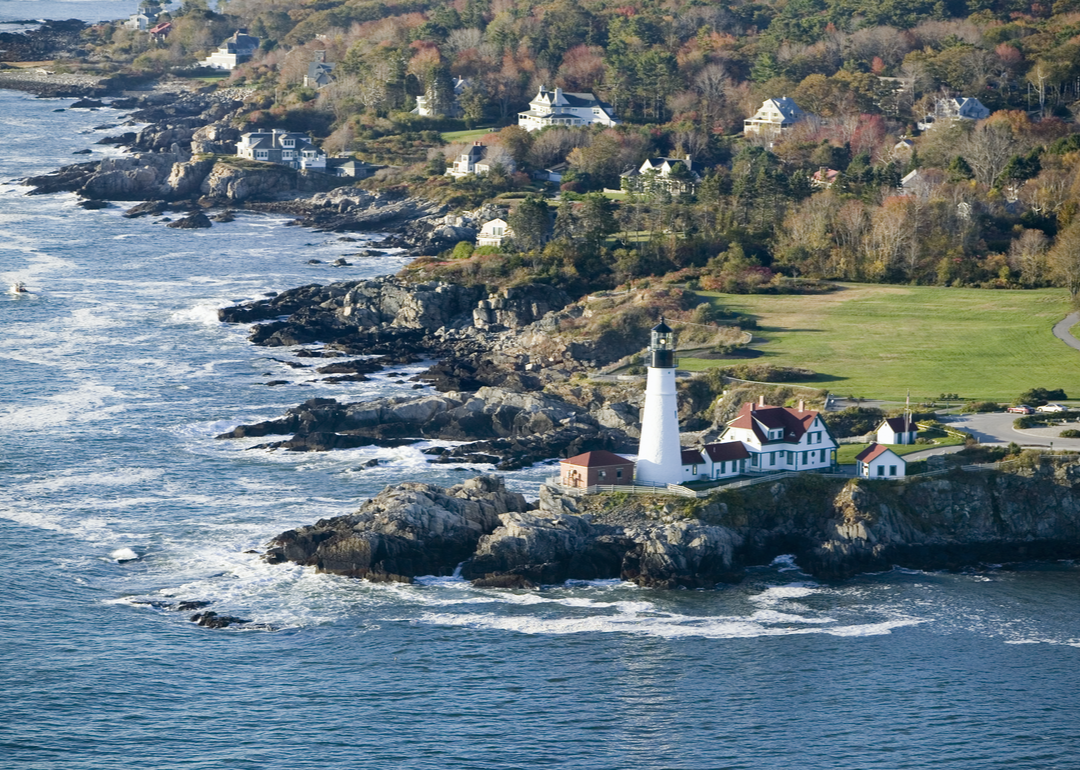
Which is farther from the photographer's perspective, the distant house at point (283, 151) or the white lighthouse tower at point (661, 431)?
the distant house at point (283, 151)

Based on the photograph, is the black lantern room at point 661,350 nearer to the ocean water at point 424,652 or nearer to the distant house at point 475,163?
the ocean water at point 424,652

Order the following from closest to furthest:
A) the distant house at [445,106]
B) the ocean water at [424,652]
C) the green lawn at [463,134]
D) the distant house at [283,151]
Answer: the ocean water at [424,652] < the distant house at [283,151] < the green lawn at [463,134] < the distant house at [445,106]

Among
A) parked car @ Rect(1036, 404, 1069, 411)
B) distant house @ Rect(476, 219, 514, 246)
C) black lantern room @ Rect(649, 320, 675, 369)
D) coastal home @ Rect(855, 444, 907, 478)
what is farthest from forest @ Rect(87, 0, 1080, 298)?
black lantern room @ Rect(649, 320, 675, 369)

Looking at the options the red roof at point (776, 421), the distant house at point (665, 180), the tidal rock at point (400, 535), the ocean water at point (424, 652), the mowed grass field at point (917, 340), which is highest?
the distant house at point (665, 180)

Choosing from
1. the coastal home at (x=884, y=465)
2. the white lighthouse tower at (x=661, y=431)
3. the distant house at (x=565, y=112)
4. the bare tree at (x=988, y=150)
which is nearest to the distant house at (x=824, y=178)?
the bare tree at (x=988, y=150)

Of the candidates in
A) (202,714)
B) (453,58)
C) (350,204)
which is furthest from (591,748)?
(453,58)

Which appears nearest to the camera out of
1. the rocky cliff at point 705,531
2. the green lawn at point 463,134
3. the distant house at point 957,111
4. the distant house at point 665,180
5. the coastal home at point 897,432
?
the rocky cliff at point 705,531

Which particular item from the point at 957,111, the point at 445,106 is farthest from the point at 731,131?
the point at 445,106

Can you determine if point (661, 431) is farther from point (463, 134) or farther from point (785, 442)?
point (463, 134)
